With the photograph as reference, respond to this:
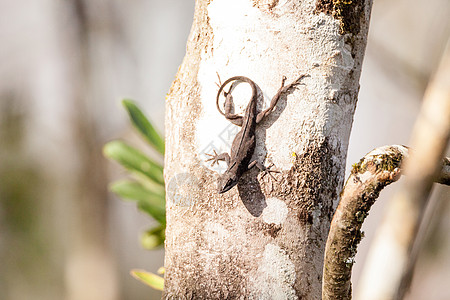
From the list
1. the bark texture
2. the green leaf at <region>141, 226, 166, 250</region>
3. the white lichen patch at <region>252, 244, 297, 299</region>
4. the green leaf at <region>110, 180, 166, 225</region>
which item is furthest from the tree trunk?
the green leaf at <region>141, 226, 166, 250</region>

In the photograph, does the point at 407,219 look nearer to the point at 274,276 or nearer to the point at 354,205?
the point at 354,205

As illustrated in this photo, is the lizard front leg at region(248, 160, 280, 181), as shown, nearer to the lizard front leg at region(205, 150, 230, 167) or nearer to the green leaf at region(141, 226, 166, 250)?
the lizard front leg at region(205, 150, 230, 167)

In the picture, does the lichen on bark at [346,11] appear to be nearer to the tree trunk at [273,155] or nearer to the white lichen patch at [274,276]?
the tree trunk at [273,155]

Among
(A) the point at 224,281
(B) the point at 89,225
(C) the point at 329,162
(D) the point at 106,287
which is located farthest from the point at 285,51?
(D) the point at 106,287

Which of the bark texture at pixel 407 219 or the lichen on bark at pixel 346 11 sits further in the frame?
the lichen on bark at pixel 346 11

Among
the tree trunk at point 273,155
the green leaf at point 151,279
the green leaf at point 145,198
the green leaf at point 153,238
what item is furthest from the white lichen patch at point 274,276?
the green leaf at point 153,238

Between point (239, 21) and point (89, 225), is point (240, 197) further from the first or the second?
point (89, 225)
